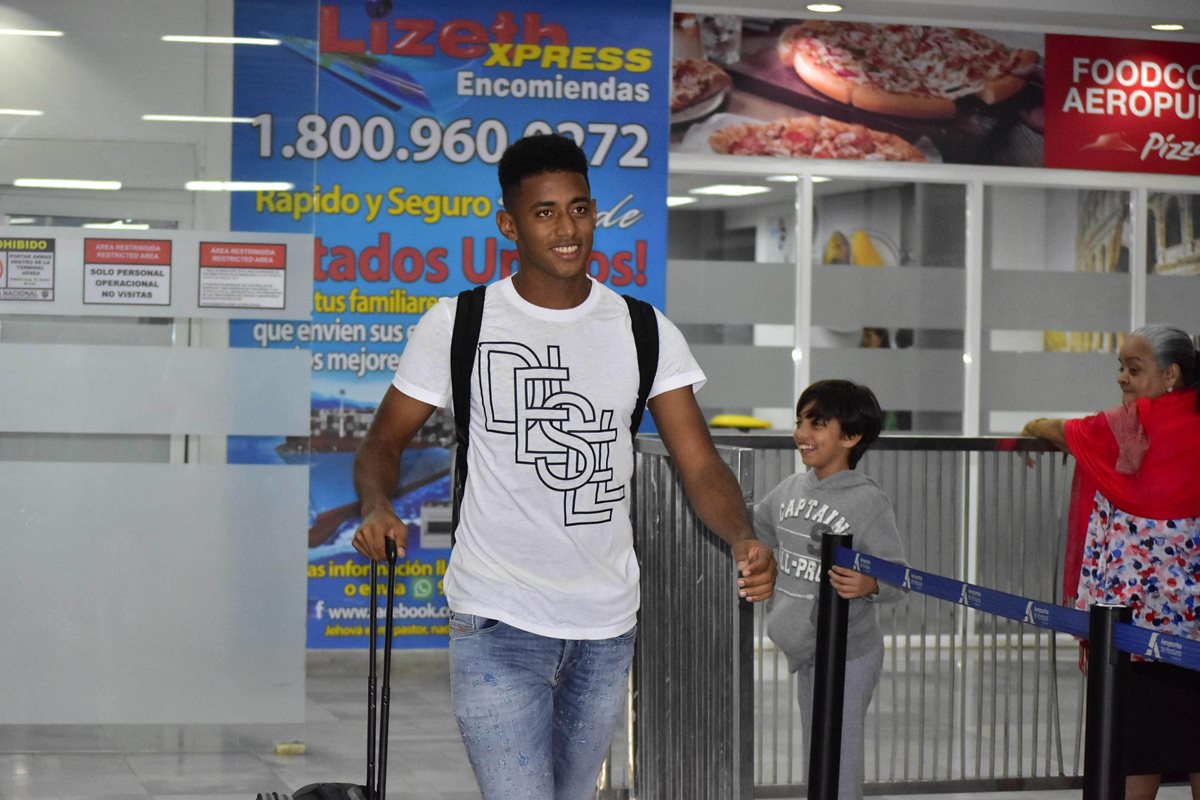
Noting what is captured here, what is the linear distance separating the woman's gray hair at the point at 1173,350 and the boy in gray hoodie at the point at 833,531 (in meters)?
0.90

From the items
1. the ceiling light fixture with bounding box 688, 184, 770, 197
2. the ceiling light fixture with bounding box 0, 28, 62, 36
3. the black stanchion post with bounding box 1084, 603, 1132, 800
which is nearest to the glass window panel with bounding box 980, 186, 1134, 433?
the ceiling light fixture with bounding box 688, 184, 770, 197

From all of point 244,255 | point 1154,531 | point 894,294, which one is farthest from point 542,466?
point 894,294

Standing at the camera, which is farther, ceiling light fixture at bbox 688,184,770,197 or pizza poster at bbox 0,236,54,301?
ceiling light fixture at bbox 688,184,770,197

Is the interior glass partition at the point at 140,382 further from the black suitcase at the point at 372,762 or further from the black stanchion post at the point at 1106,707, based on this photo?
the black stanchion post at the point at 1106,707

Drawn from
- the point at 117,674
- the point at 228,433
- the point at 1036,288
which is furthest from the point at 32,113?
the point at 1036,288

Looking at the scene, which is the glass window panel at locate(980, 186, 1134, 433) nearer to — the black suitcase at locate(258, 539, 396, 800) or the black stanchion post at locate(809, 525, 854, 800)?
the black stanchion post at locate(809, 525, 854, 800)

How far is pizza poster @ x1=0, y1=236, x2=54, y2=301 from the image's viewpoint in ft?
18.2

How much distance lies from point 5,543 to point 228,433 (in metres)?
0.88

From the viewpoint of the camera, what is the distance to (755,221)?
845cm

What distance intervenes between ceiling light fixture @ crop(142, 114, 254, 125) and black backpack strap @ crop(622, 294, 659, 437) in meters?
3.37

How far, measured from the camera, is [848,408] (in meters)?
4.11

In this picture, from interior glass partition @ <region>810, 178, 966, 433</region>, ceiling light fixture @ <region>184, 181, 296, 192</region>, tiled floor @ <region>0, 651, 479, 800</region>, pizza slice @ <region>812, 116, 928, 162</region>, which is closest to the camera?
tiled floor @ <region>0, 651, 479, 800</region>

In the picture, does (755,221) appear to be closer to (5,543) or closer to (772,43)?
(772,43)

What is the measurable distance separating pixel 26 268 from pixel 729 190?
4017 millimetres
